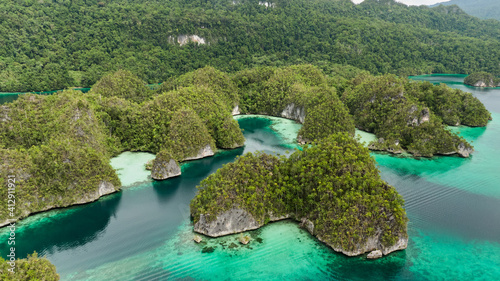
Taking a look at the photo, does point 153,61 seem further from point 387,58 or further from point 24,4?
point 387,58

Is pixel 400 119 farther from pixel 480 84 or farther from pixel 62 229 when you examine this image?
pixel 480 84

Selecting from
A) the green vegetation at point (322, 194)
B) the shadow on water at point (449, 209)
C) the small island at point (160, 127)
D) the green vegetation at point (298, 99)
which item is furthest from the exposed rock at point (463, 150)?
the green vegetation at point (322, 194)

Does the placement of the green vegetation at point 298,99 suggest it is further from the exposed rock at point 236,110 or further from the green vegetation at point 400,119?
the green vegetation at point 400,119

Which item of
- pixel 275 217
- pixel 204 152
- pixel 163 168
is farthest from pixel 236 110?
pixel 275 217

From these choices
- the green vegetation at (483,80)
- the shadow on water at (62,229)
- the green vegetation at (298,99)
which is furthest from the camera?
the green vegetation at (483,80)

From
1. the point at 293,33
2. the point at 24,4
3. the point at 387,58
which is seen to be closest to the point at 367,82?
the point at 387,58
